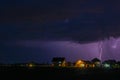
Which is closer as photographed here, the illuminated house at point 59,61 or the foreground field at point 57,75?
the foreground field at point 57,75

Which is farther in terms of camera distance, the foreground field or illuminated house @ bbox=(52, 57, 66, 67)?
illuminated house @ bbox=(52, 57, 66, 67)

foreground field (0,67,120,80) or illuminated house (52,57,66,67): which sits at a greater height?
illuminated house (52,57,66,67)

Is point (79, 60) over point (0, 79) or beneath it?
over

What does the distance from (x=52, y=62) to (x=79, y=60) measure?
14.3 metres

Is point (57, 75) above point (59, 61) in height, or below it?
below

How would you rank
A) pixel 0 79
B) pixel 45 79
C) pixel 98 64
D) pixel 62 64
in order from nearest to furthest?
pixel 0 79 → pixel 45 79 → pixel 62 64 → pixel 98 64

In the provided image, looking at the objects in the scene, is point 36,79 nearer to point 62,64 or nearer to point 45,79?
point 45,79

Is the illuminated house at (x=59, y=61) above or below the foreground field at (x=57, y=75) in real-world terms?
above

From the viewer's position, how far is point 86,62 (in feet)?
639

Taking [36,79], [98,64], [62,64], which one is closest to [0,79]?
[36,79]

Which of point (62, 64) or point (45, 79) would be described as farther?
point (62, 64)

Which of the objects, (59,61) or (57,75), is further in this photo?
(59,61)

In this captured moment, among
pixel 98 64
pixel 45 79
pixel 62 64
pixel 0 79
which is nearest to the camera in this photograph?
pixel 0 79

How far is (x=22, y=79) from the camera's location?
69.3m
